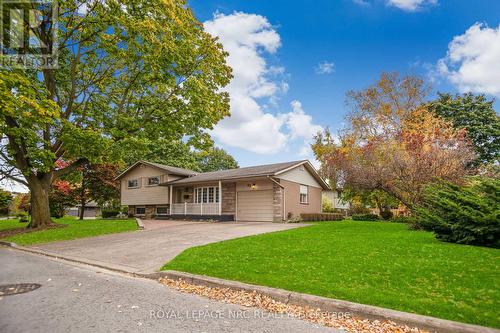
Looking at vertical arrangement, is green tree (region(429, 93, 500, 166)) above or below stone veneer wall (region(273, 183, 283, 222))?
above

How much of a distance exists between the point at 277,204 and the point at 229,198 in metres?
4.55

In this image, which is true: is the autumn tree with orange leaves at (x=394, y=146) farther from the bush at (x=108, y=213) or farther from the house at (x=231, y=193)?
the bush at (x=108, y=213)

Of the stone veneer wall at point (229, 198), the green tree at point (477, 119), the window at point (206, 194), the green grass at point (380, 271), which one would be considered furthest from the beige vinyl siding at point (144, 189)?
the green tree at point (477, 119)

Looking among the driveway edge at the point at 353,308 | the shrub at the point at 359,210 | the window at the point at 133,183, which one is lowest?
the shrub at the point at 359,210

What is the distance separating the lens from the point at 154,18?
46.5ft

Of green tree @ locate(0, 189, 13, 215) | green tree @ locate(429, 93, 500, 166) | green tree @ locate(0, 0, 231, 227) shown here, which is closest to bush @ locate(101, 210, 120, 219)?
green tree @ locate(0, 0, 231, 227)

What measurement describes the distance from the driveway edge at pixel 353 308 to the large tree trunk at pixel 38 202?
1508 centimetres

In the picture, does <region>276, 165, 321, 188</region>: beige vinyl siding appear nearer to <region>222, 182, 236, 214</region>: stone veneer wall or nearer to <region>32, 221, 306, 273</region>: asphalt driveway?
<region>222, 182, 236, 214</region>: stone veneer wall

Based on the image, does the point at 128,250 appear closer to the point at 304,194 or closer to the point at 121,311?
the point at 121,311

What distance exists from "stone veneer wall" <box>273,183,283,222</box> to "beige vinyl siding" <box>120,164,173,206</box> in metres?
11.2

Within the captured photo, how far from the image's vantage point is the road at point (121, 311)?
374 cm

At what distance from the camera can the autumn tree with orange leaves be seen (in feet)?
50.7

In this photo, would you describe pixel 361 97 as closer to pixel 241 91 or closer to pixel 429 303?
pixel 241 91

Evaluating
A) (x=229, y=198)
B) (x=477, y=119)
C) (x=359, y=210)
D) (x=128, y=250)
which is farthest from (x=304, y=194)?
(x=477, y=119)
